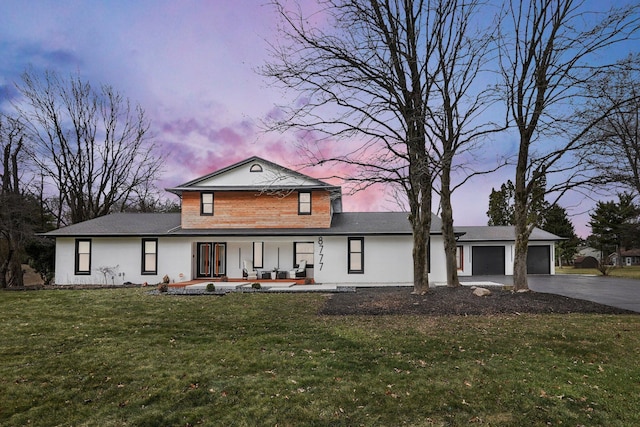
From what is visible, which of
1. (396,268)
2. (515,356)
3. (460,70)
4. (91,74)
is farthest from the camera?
(91,74)

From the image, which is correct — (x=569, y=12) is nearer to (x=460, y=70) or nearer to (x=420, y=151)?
(x=460, y=70)

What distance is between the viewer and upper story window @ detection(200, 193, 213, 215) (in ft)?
63.7

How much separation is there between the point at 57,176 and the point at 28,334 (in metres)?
24.7

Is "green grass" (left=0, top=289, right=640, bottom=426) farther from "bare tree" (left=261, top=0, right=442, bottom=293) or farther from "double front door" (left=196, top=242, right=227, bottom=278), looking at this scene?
"double front door" (left=196, top=242, right=227, bottom=278)

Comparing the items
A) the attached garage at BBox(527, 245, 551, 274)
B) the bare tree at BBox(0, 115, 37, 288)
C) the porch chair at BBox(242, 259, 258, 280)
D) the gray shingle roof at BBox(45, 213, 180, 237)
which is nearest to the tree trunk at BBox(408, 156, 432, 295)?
the porch chair at BBox(242, 259, 258, 280)

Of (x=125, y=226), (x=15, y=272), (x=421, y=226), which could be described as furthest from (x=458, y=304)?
(x=15, y=272)

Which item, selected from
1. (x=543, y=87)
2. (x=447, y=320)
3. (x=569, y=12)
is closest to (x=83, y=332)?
(x=447, y=320)

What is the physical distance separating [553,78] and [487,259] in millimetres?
14206

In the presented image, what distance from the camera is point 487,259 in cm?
2395

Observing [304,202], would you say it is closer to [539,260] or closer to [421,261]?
[421,261]

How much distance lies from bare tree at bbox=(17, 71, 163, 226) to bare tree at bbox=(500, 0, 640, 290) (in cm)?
2785

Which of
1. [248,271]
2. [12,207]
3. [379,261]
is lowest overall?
[248,271]

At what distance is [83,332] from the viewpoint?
8.11 m

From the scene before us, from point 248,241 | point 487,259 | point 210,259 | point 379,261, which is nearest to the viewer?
point 379,261
